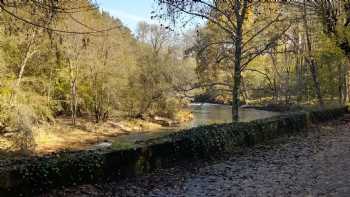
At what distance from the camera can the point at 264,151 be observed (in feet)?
40.5

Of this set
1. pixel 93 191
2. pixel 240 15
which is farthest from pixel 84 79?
pixel 93 191

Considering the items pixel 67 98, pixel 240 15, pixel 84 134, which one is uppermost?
pixel 240 15

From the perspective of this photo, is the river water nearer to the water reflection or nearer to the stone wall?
the water reflection

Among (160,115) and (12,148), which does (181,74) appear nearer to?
(160,115)

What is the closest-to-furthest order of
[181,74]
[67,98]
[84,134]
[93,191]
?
1. [93,191]
2. [84,134]
3. [67,98]
4. [181,74]

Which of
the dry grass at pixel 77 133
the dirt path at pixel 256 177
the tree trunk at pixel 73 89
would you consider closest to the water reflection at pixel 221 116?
the dry grass at pixel 77 133

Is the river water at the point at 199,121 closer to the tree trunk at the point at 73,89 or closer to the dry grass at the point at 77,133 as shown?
the dry grass at the point at 77,133

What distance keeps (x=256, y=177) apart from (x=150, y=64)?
1173 inches

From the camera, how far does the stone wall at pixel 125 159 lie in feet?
23.1

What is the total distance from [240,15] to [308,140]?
490 cm

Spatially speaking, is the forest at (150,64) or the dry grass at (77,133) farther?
the dry grass at (77,133)

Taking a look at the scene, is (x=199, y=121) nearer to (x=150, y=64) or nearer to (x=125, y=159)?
(x=150, y=64)

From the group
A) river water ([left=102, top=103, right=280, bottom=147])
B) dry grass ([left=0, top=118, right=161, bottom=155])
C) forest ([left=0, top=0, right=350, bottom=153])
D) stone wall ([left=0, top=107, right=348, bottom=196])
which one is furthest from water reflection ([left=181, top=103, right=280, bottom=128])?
stone wall ([left=0, top=107, right=348, bottom=196])

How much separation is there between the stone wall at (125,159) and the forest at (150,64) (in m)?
2.90
